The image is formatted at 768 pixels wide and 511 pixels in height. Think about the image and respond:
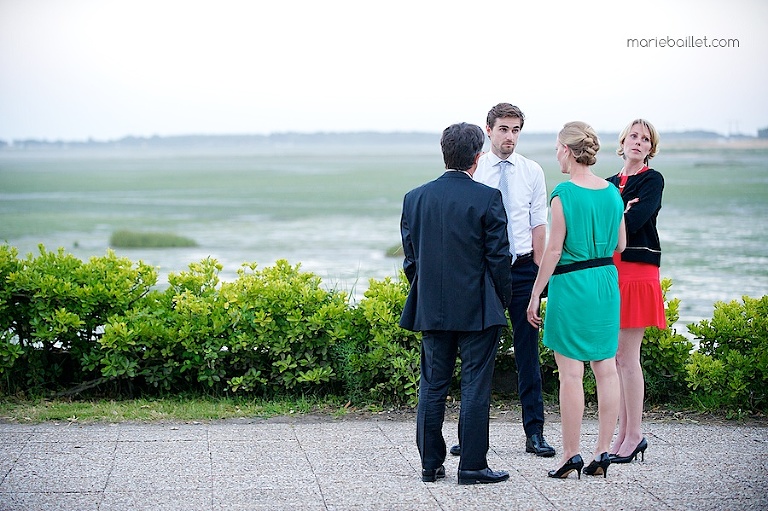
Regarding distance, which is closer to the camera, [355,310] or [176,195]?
[355,310]

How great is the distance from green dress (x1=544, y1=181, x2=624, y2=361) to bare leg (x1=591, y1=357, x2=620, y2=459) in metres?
0.08

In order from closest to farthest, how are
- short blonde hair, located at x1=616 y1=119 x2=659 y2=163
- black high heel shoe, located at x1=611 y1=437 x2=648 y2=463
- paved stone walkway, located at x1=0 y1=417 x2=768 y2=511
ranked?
paved stone walkway, located at x1=0 y1=417 x2=768 y2=511
black high heel shoe, located at x1=611 y1=437 x2=648 y2=463
short blonde hair, located at x1=616 y1=119 x2=659 y2=163

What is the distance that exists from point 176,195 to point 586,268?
10193cm

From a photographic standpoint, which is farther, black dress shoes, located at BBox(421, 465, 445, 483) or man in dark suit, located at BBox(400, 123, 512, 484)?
black dress shoes, located at BBox(421, 465, 445, 483)

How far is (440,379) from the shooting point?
5.34m

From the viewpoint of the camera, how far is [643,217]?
18.6ft

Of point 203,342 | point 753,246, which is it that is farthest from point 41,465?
point 753,246

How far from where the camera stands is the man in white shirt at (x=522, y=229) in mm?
5910

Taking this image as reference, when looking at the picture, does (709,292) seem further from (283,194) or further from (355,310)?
(283,194)

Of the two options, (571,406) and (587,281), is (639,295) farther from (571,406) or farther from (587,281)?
(571,406)

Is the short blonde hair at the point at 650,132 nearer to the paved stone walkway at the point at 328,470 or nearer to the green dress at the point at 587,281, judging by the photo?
the green dress at the point at 587,281

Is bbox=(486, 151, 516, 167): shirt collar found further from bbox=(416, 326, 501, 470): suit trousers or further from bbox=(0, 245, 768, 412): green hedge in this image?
bbox=(0, 245, 768, 412): green hedge

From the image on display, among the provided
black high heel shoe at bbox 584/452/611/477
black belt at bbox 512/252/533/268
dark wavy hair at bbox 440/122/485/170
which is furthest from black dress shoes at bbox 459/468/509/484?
dark wavy hair at bbox 440/122/485/170

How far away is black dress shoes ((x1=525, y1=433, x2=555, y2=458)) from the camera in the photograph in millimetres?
5836
